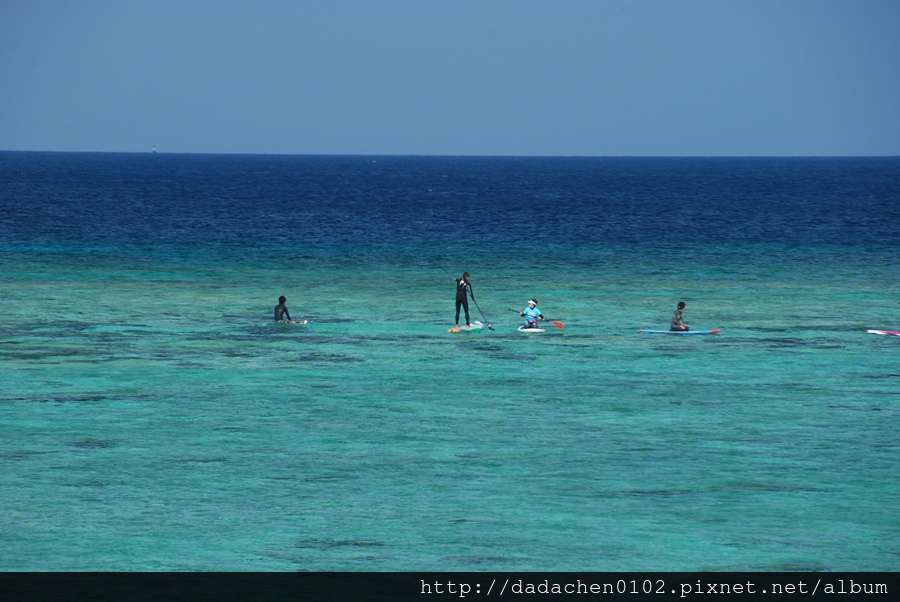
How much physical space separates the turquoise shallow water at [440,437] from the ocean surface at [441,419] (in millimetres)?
82

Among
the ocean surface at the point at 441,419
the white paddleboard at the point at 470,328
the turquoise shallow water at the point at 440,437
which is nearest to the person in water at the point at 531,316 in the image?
the turquoise shallow water at the point at 440,437

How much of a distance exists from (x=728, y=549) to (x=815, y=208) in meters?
113

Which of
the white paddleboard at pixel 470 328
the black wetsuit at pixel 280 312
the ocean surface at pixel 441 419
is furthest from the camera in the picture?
the black wetsuit at pixel 280 312

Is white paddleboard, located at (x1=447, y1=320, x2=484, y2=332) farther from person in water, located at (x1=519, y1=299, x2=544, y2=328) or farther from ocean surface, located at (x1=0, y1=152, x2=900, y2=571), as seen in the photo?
person in water, located at (x1=519, y1=299, x2=544, y2=328)

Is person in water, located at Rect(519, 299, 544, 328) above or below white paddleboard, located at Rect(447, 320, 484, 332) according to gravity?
above

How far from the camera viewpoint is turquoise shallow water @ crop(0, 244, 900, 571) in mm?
17594

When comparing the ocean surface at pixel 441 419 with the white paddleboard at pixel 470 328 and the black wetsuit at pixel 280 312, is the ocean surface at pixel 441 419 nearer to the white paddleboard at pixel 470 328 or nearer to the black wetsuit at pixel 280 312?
the white paddleboard at pixel 470 328

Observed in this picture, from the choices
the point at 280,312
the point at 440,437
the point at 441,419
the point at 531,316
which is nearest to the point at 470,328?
the point at 531,316

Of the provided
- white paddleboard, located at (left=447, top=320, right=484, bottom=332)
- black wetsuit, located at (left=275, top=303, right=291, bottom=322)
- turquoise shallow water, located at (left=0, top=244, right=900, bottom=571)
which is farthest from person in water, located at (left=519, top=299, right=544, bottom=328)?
black wetsuit, located at (left=275, top=303, right=291, bottom=322)

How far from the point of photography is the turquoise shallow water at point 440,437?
1759 centimetres

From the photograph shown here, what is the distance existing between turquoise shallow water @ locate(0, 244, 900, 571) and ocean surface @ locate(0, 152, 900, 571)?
3.2 inches

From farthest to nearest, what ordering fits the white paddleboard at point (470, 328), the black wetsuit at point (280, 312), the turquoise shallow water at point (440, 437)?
the black wetsuit at point (280, 312) < the white paddleboard at point (470, 328) < the turquoise shallow water at point (440, 437)
